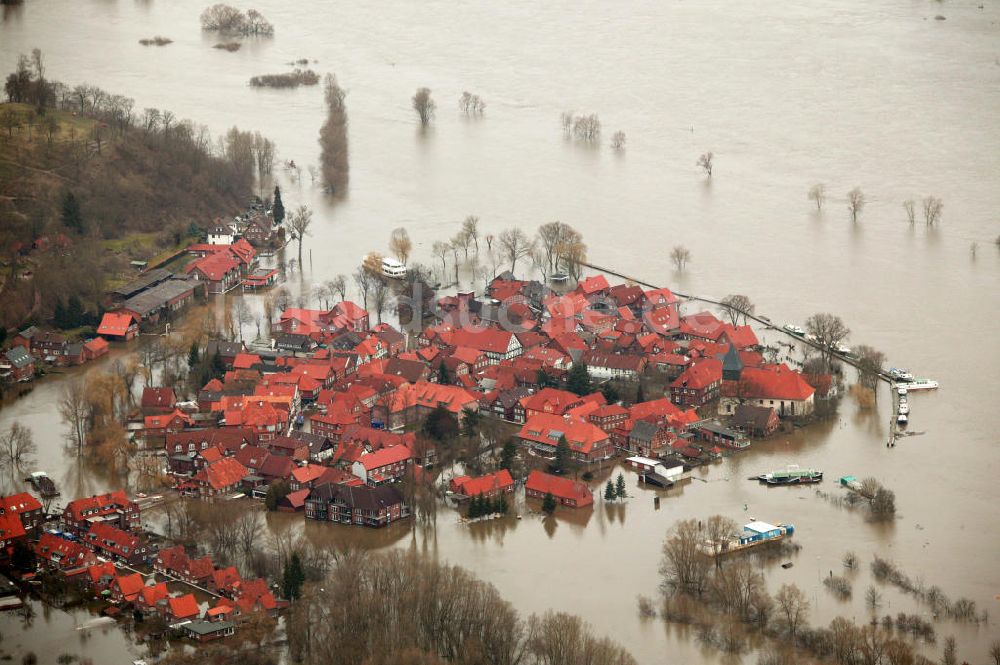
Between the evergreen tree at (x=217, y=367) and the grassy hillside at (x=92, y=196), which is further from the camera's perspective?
the grassy hillside at (x=92, y=196)

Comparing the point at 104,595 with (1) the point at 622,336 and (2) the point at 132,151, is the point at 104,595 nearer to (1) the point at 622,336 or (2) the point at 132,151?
(1) the point at 622,336

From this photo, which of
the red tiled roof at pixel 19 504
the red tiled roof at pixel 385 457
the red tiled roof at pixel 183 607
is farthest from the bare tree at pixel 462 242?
the red tiled roof at pixel 183 607

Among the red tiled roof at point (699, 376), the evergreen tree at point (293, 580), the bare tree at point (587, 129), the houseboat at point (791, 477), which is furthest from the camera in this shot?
the bare tree at point (587, 129)

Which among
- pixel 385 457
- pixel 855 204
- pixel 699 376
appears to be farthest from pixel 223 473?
pixel 855 204

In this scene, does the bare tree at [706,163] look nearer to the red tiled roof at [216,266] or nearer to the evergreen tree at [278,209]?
the evergreen tree at [278,209]

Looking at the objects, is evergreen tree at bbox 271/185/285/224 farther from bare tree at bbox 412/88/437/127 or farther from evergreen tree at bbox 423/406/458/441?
evergreen tree at bbox 423/406/458/441

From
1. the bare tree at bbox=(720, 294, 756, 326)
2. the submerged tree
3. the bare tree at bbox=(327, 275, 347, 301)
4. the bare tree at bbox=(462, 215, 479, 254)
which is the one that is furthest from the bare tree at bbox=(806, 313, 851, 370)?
the submerged tree

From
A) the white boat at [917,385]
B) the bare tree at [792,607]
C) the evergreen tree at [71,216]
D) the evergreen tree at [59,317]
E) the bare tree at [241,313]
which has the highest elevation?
the evergreen tree at [71,216]

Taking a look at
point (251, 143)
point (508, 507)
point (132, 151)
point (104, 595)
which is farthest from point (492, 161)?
point (104, 595)
